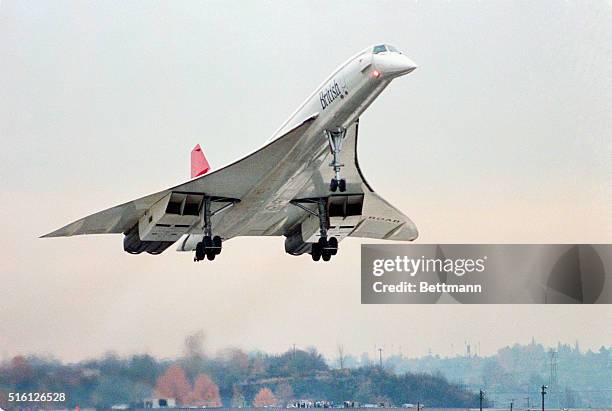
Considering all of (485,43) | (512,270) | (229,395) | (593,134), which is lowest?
(229,395)

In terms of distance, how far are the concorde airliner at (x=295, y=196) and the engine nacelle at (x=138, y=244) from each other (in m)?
0.01

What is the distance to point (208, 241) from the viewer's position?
1571cm

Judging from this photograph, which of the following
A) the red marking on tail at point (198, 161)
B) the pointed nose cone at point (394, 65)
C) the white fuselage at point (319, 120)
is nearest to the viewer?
the pointed nose cone at point (394, 65)

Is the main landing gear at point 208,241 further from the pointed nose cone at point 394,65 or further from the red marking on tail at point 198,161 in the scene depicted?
the pointed nose cone at point 394,65

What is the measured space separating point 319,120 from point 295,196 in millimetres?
1873

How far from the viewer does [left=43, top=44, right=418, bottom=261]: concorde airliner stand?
1402 centimetres

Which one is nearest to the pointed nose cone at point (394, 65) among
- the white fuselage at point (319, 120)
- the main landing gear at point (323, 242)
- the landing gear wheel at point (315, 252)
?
the white fuselage at point (319, 120)

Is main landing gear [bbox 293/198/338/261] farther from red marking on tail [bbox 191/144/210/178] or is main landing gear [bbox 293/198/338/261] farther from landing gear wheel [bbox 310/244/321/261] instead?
red marking on tail [bbox 191/144/210/178]

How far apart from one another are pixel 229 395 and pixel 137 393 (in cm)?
121

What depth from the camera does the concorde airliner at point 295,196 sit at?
1402 centimetres

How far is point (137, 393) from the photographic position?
53.1 ft

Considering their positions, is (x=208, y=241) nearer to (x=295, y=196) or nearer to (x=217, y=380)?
(x=295, y=196)

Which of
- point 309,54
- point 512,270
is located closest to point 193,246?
point 309,54

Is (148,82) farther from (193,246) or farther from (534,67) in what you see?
(534,67)
